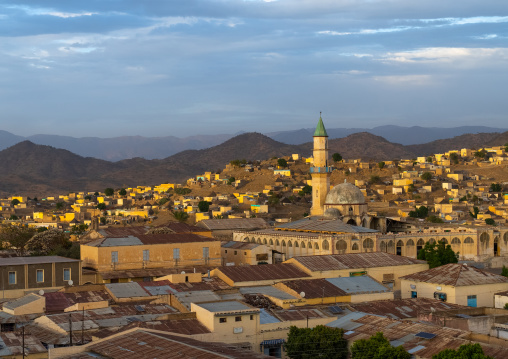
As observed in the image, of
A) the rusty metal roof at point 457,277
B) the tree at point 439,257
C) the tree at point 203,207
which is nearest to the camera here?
the rusty metal roof at point 457,277

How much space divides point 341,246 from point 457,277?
12.7m

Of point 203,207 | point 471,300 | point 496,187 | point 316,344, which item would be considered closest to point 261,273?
point 471,300

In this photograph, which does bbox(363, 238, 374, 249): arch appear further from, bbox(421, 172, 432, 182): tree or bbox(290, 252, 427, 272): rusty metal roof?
bbox(421, 172, 432, 182): tree

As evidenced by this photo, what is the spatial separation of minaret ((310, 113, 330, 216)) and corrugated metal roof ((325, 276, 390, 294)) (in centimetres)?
2422

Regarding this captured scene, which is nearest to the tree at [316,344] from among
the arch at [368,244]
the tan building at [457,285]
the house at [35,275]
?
the tan building at [457,285]

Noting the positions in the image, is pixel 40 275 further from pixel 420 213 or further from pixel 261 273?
pixel 420 213

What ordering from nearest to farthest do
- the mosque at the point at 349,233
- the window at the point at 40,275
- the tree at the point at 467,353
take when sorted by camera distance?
the tree at the point at 467,353
the window at the point at 40,275
the mosque at the point at 349,233

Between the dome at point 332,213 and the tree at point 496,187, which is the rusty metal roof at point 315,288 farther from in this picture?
the tree at point 496,187

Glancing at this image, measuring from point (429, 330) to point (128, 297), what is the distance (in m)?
13.1

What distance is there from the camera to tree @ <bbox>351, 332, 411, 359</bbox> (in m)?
25.0

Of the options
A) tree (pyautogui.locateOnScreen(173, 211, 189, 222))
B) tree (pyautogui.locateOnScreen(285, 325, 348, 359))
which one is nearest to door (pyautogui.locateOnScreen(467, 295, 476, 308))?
tree (pyautogui.locateOnScreen(285, 325, 348, 359))

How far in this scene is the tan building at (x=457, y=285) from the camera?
3800 cm

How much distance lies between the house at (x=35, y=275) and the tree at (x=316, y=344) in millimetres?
14595

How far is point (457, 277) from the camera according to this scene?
38.7m
